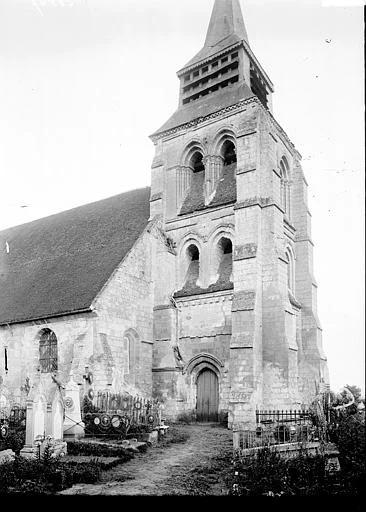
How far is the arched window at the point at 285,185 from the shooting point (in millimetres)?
26391

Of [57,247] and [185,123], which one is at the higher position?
[185,123]

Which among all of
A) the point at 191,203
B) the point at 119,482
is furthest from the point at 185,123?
the point at 119,482

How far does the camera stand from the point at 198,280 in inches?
950

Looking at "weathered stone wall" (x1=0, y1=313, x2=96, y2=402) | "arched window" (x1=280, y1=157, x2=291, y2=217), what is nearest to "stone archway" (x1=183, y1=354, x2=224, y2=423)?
"weathered stone wall" (x1=0, y1=313, x2=96, y2=402)

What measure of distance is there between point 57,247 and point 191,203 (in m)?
8.01

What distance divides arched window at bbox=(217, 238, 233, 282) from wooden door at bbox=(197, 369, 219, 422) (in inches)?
174

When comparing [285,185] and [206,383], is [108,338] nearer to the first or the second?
[206,383]

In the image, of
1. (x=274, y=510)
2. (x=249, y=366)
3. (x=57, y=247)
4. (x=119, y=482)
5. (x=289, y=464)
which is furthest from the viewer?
(x=57, y=247)

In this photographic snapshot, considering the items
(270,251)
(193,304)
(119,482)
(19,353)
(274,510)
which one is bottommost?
(119,482)

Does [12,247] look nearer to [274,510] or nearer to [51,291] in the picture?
[51,291]

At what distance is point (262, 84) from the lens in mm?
28078

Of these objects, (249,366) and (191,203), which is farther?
(191,203)

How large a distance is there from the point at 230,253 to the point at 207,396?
6667 millimetres

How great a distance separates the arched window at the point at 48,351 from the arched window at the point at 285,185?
13.1m
